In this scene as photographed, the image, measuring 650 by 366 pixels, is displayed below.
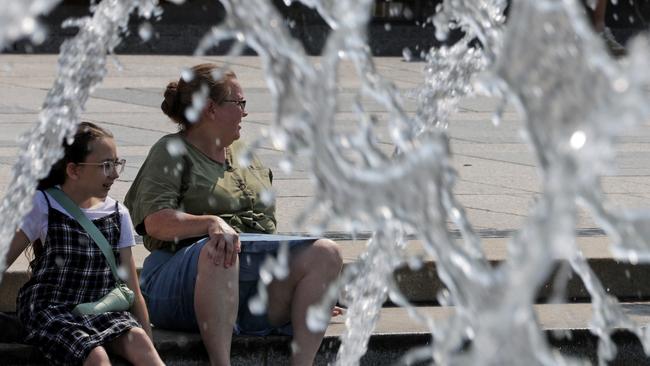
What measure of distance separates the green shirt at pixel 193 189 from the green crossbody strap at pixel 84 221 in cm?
28

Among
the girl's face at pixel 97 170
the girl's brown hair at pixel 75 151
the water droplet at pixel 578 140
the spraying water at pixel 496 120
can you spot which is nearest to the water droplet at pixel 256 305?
the girl's face at pixel 97 170

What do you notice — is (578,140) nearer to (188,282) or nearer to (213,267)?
(213,267)

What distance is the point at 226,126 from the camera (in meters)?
5.19

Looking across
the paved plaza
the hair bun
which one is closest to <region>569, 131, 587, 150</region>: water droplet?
the paved plaza

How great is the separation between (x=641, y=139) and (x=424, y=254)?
14.7 feet

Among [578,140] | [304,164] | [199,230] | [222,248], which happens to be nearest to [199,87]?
[199,230]

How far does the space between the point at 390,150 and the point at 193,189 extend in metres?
3.62

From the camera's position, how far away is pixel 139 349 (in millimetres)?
4672

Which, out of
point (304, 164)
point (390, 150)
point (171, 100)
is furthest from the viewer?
point (390, 150)

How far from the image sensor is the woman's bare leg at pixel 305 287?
16.2 ft

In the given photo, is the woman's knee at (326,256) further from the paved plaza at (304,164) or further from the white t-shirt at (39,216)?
the white t-shirt at (39,216)

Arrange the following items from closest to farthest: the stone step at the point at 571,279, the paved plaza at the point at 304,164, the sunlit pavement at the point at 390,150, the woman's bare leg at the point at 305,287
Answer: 1. the woman's bare leg at the point at 305,287
2. the stone step at the point at 571,279
3. the sunlit pavement at the point at 390,150
4. the paved plaza at the point at 304,164

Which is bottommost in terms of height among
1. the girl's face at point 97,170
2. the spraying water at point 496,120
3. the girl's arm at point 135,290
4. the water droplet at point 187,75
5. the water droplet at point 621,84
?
the girl's arm at point 135,290

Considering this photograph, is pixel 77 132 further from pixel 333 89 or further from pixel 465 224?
pixel 333 89
